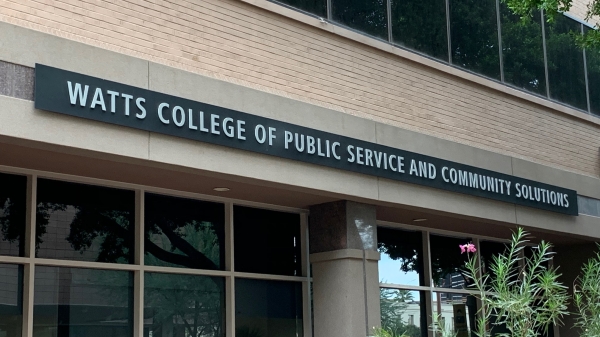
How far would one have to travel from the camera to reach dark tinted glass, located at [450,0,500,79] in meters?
15.0

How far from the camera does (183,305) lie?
11.5 m

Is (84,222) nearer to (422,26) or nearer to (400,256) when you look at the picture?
(400,256)

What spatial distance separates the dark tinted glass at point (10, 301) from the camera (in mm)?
9703

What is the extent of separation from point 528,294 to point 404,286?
324 inches

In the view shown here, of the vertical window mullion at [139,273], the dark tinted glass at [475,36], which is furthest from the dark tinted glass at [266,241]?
the dark tinted glass at [475,36]

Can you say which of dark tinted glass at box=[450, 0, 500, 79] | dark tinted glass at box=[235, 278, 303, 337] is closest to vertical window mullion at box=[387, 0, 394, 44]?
dark tinted glass at box=[450, 0, 500, 79]

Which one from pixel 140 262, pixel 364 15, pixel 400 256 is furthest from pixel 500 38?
pixel 140 262

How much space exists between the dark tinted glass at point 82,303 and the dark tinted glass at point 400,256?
5.09m

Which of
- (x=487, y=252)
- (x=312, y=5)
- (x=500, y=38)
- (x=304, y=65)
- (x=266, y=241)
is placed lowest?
(x=266, y=241)

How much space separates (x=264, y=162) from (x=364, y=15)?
3.55 m

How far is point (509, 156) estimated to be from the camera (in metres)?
15.2

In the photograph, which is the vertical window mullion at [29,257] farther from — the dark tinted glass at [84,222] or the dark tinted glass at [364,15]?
the dark tinted glass at [364,15]

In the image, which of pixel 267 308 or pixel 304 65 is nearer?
pixel 304 65

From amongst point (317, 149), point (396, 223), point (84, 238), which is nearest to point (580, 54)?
point (396, 223)
